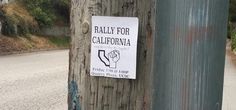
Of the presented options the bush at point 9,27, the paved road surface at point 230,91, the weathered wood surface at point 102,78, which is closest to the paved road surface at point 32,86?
the paved road surface at point 230,91

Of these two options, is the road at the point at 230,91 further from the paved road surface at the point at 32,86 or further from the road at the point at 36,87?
the paved road surface at the point at 32,86

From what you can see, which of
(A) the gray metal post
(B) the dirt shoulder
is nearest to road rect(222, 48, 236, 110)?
(A) the gray metal post

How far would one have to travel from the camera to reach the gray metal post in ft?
4.18

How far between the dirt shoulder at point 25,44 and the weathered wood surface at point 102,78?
23.6 m

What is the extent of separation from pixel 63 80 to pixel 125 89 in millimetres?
13631

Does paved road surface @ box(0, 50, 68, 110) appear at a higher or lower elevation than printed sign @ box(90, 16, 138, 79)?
lower

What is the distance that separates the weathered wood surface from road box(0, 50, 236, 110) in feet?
28.6

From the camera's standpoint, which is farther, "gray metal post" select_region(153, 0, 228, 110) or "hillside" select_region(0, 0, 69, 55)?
"hillside" select_region(0, 0, 69, 55)

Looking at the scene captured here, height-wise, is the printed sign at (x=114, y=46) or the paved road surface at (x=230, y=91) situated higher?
the printed sign at (x=114, y=46)

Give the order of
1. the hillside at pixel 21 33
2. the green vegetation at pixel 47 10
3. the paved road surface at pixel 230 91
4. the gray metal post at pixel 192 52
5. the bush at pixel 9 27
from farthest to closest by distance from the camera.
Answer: the green vegetation at pixel 47 10, the bush at pixel 9 27, the hillside at pixel 21 33, the paved road surface at pixel 230 91, the gray metal post at pixel 192 52

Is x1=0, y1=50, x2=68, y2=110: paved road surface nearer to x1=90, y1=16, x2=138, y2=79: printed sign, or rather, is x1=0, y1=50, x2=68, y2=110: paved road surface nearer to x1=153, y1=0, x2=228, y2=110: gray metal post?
x1=90, y1=16, x2=138, y2=79: printed sign

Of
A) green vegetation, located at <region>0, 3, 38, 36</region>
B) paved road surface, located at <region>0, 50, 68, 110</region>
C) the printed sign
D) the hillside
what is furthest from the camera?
green vegetation, located at <region>0, 3, 38, 36</region>

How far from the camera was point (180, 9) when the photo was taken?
128cm

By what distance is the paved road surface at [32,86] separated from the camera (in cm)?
1111
